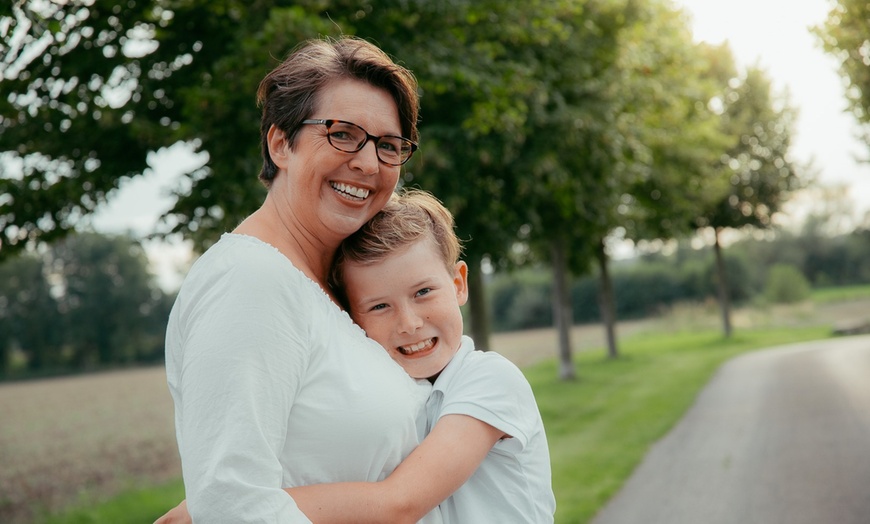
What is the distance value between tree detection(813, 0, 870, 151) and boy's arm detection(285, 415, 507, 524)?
9278mm

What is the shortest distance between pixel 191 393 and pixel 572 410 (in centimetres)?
1311

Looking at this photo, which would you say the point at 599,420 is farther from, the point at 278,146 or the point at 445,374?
the point at 278,146

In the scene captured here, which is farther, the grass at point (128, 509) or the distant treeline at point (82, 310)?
the distant treeline at point (82, 310)

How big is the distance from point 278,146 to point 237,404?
73 centimetres

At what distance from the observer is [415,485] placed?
70.2 inches

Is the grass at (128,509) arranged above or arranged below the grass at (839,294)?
above

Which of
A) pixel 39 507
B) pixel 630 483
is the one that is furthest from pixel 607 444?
pixel 39 507

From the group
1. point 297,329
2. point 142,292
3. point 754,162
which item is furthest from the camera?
point 142,292

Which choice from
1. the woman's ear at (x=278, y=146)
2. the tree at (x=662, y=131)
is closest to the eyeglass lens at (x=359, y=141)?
the woman's ear at (x=278, y=146)

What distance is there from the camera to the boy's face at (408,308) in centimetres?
214

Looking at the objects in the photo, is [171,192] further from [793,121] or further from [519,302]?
[519,302]

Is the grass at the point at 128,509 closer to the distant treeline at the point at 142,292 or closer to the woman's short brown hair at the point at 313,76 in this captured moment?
the woman's short brown hair at the point at 313,76

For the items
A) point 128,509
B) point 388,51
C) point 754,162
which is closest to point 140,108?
point 388,51

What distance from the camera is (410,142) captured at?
2178mm
